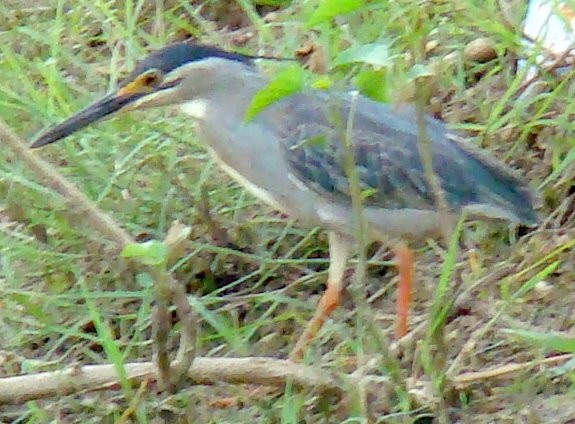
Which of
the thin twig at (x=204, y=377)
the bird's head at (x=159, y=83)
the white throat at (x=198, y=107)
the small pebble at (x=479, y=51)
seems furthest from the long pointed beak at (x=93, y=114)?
the small pebble at (x=479, y=51)

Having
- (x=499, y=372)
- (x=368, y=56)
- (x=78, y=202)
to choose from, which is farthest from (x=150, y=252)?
(x=499, y=372)

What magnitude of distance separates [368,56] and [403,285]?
913mm

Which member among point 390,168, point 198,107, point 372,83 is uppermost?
point 372,83

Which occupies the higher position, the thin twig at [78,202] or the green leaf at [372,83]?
the green leaf at [372,83]

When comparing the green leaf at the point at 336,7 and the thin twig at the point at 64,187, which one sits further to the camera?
the thin twig at the point at 64,187

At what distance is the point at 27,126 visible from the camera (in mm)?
2701

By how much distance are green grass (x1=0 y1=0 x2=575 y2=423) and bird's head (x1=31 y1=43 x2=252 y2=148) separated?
0.66 feet

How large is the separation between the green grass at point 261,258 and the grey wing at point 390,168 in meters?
0.10

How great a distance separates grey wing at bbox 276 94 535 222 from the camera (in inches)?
86.0

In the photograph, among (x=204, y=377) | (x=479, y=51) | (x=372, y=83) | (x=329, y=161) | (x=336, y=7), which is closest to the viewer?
(x=336, y=7)

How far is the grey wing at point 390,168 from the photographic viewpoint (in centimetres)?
219

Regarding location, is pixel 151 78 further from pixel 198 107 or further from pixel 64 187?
pixel 64 187

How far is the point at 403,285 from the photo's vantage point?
221 centimetres

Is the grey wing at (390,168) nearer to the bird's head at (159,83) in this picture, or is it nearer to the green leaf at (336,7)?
the bird's head at (159,83)
